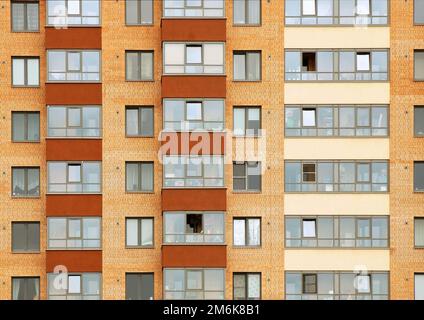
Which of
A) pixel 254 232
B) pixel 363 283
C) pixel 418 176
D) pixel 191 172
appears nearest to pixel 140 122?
pixel 191 172

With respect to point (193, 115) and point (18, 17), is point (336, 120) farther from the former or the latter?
point (18, 17)

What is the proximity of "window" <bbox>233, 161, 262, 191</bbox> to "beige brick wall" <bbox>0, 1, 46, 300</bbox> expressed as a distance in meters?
8.83

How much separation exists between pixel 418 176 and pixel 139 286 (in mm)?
13812

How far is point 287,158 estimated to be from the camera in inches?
2357

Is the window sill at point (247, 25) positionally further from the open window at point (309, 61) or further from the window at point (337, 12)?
the open window at point (309, 61)

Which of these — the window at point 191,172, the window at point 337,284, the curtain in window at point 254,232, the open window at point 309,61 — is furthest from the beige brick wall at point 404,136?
the window at point 191,172

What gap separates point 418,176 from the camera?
60.2m

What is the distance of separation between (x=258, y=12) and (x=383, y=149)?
8.55 meters

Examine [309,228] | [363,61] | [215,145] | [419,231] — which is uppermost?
[363,61]
